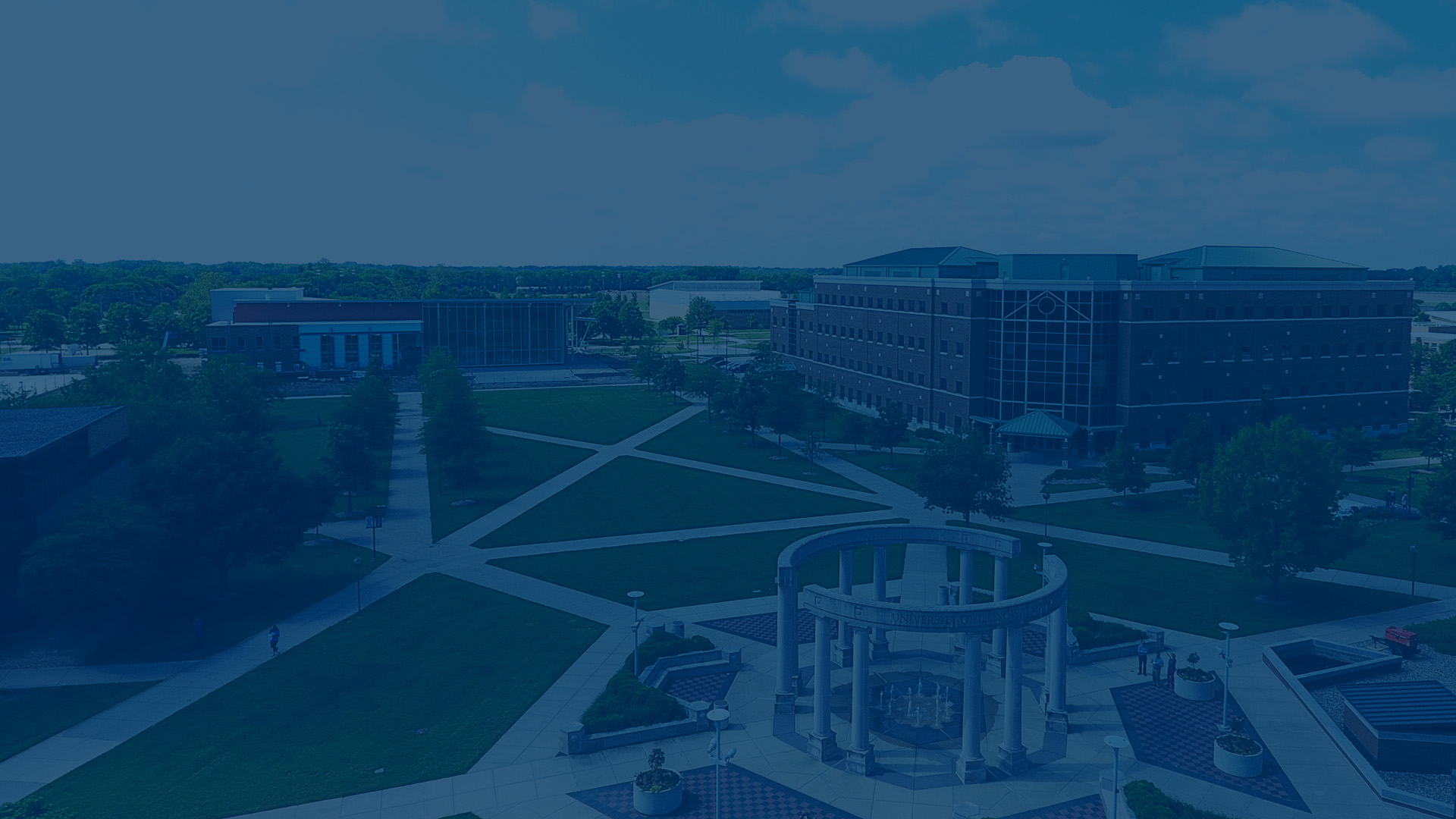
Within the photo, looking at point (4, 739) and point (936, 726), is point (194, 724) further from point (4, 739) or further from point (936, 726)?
point (936, 726)

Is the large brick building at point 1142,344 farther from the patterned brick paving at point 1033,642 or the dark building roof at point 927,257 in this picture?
A: the patterned brick paving at point 1033,642

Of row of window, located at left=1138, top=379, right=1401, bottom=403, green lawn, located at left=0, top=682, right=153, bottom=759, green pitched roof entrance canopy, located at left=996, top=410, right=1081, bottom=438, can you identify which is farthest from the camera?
row of window, located at left=1138, top=379, right=1401, bottom=403

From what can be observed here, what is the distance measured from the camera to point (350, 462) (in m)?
63.5

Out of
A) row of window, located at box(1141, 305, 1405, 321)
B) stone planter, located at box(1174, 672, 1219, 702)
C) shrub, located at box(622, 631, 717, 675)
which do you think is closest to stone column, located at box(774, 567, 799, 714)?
shrub, located at box(622, 631, 717, 675)

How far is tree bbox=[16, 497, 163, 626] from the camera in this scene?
38.6 m

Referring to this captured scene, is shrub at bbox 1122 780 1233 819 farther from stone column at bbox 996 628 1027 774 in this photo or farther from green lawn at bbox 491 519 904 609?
green lawn at bbox 491 519 904 609

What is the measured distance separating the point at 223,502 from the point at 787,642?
2613cm

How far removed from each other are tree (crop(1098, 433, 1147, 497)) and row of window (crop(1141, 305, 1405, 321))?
20.0 metres

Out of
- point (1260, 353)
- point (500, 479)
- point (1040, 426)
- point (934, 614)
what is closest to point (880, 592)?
point (934, 614)

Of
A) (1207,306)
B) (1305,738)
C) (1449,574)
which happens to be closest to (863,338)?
(1207,306)

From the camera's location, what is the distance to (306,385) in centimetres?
12750

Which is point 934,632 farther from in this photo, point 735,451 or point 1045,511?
point 735,451

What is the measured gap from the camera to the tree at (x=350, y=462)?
6353cm

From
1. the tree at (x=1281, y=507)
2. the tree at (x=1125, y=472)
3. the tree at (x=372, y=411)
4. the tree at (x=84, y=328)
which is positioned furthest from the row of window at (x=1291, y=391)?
the tree at (x=84, y=328)
